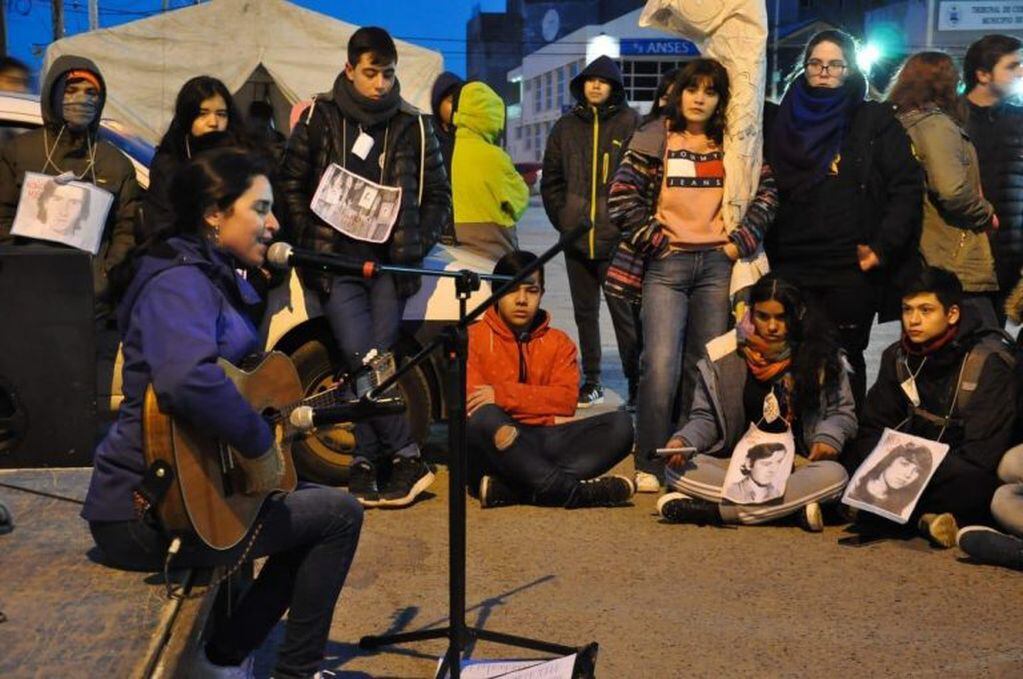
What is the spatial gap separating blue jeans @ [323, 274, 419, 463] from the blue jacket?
2694mm

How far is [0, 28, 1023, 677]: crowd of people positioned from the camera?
19.9ft

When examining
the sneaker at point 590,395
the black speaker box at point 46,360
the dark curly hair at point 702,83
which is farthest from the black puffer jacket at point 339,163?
the sneaker at point 590,395

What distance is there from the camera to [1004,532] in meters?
5.79

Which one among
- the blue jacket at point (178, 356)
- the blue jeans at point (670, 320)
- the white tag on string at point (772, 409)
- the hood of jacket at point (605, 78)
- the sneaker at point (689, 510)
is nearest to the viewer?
the blue jacket at point (178, 356)

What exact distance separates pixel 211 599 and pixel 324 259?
939 mm

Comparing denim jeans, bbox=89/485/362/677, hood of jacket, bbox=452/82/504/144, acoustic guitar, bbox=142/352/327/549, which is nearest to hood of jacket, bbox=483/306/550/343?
hood of jacket, bbox=452/82/504/144

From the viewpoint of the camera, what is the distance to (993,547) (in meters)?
5.57

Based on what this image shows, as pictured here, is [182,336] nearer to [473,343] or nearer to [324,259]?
[324,259]

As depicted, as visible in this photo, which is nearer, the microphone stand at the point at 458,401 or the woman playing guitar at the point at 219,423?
the woman playing guitar at the point at 219,423

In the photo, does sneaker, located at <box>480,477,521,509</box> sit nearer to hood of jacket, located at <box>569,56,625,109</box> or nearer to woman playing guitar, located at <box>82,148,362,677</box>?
woman playing guitar, located at <box>82,148,362,677</box>

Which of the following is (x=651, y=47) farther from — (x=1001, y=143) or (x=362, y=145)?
(x=362, y=145)

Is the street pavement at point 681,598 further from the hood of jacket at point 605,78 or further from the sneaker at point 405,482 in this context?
the hood of jacket at point 605,78

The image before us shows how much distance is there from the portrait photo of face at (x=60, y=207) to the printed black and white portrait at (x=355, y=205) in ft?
3.49

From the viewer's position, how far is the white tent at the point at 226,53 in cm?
1448
